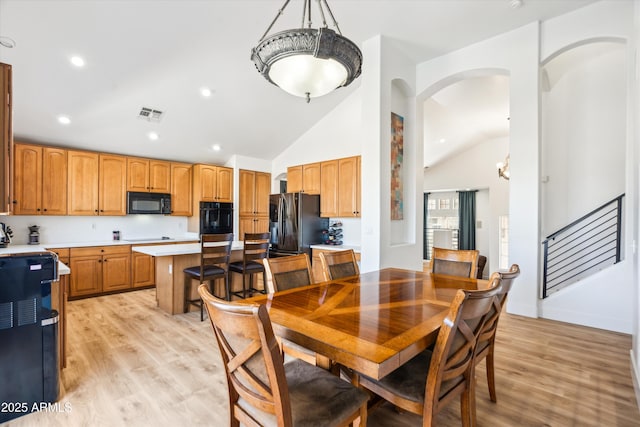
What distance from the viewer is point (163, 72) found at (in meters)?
3.73

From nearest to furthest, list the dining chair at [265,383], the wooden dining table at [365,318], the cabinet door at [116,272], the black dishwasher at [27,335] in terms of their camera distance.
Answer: the dining chair at [265,383], the wooden dining table at [365,318], the black dishwasher at [27,335], the cabinet door at [116,272]

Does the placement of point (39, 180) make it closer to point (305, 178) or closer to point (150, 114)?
point (150, 114)

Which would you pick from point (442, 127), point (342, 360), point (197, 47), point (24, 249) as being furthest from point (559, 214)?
point (24, 249)

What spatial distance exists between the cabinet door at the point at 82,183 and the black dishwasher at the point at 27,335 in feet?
10.8

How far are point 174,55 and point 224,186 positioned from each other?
286cm

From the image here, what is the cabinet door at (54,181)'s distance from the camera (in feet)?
14.2

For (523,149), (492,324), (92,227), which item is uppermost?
(523,149)

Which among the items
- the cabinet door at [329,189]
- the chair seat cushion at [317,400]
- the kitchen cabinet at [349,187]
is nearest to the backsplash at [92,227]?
the cabinet door at [329,189]

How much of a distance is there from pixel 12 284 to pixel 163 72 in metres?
2.93

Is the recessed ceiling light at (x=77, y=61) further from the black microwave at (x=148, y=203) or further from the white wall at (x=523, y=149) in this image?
the white wall at (x=523, y=149)

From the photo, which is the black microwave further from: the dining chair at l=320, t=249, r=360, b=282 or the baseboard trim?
the baseboard trim

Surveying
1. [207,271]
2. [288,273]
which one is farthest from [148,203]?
[288,273]

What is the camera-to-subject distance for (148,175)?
529 centimetres

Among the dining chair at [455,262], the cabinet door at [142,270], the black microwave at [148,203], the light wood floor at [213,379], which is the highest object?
the black microwave at [148,203]
